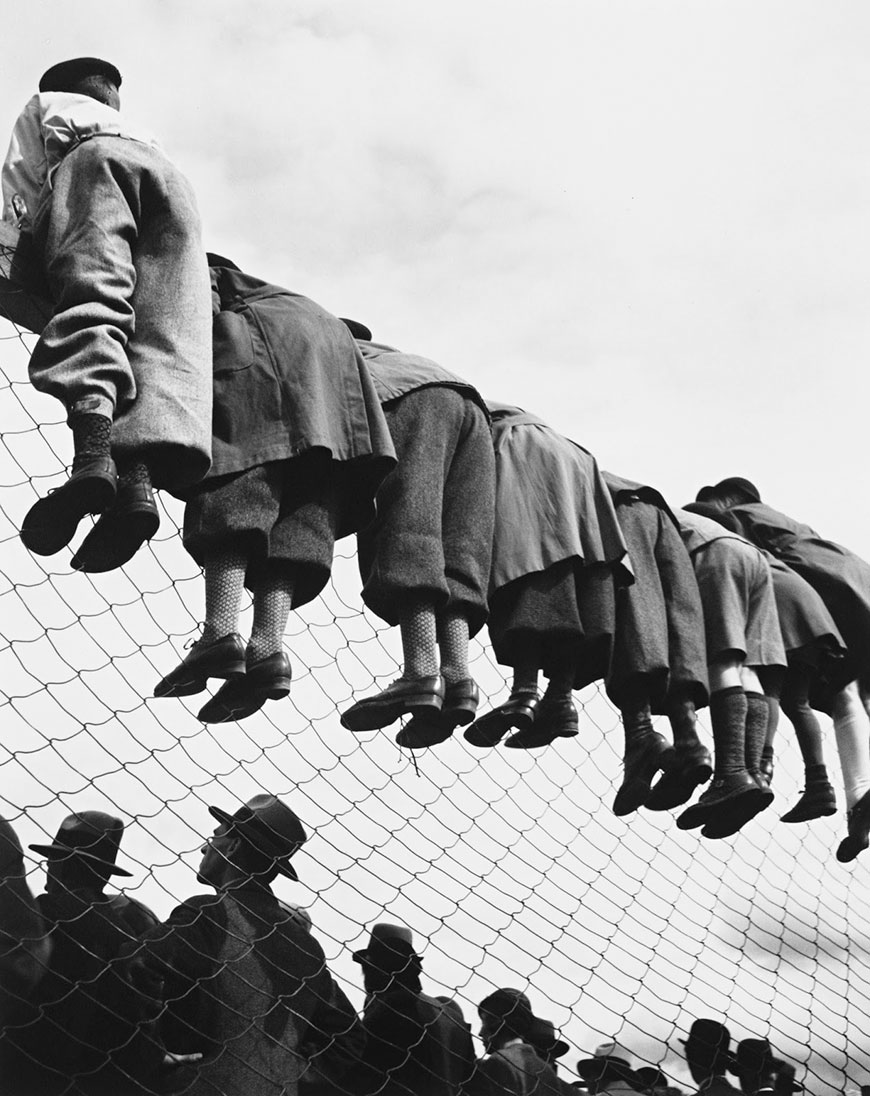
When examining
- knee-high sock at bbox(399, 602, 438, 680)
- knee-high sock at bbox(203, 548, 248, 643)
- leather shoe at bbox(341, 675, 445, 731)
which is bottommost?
leather shoe at bbox(341, 675, 445, 731)

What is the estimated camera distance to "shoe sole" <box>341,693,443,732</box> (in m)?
3.38

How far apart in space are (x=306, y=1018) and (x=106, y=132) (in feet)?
5.93

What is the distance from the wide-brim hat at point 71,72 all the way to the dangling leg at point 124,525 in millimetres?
1083

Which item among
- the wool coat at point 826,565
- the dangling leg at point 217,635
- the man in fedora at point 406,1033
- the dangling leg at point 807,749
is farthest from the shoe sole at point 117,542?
the wool coat at point 826,565

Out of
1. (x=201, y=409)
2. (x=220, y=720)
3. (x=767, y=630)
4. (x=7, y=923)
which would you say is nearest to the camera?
(x=7, y=923)

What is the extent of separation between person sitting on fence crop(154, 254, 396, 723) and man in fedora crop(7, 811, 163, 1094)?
1.31 ft

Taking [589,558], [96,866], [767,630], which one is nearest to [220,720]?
[96,866]

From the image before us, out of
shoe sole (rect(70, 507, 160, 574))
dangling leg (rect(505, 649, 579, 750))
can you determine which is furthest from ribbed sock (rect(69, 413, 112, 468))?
dangling leg (rect(505, 649, 579, 750))

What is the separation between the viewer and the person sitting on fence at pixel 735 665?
4.41 meters

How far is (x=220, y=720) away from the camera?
10.7ft

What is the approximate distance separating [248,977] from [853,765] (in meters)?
2.42

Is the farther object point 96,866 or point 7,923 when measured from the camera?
point 96,866

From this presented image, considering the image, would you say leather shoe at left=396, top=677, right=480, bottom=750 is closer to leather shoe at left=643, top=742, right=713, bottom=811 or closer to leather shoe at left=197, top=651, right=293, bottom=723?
leather shoe at left=197, top=651, right=293, bottom=723

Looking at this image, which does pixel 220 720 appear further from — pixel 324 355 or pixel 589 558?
pixel 589 558
